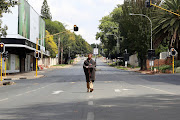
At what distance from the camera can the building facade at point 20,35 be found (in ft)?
169

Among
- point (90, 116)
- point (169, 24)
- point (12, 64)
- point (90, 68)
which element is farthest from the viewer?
point (12, 64)

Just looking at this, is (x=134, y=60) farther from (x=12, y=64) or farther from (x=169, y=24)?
(x=12, y=64)

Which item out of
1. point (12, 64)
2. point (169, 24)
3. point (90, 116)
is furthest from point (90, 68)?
point (12, 64)

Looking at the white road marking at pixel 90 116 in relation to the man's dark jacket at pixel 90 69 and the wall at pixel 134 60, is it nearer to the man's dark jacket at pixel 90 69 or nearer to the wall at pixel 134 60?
the man's dark jacket at pixel 90 69

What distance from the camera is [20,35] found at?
5450 cm

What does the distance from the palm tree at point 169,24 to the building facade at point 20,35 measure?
66.1 feet

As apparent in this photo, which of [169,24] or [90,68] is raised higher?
[169,24]

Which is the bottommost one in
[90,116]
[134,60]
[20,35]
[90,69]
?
[90,116]

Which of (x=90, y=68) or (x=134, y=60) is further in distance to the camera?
(x=134, y=60)

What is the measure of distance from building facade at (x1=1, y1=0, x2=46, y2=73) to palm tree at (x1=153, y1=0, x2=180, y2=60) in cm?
2015

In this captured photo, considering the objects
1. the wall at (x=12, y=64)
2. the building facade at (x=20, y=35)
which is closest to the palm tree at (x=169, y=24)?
the building facade at (x=20, y=35)

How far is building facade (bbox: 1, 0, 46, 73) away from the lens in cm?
5162

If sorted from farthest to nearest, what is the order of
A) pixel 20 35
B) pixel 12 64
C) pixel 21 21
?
pixel 12 64 → pixel 21 21 → pixel 20 35

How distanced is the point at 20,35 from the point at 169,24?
2489 centimetres
